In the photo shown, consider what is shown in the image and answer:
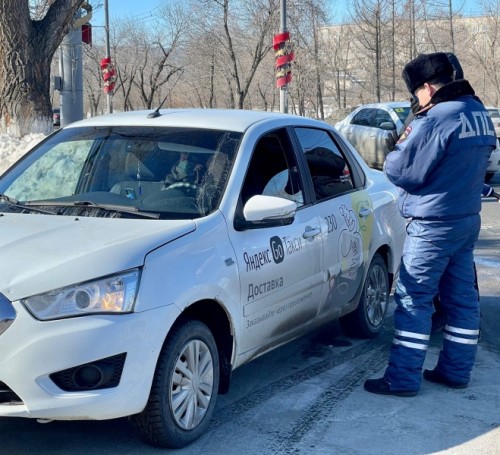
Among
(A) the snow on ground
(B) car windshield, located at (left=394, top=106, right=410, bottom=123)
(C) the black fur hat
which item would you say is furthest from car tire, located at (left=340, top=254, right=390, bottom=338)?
(B) car windshield, located at (left=394, top=106, right=410, bottom=123)

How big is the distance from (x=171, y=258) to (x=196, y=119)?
139cm

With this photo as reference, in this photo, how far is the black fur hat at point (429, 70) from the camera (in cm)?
495

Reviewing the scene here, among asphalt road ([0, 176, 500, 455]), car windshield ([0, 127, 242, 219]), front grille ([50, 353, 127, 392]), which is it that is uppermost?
car windshield ([0, 127, 242, 219])

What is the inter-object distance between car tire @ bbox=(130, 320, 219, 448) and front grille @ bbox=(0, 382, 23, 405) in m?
0.56

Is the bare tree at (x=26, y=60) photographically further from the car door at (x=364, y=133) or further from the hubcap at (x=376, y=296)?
the hubcap at (x=376, y=296)

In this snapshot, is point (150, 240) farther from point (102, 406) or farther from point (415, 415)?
point (415, 415)

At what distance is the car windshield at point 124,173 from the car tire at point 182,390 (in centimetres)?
68

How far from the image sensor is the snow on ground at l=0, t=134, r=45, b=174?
11.3 meters

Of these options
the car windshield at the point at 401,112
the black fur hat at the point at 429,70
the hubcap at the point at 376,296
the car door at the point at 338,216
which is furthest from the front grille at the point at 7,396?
the car windshield at the point at 401,112

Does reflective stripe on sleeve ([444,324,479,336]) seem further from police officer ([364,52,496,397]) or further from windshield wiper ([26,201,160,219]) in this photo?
windshield wiper ([26,201,160,219])

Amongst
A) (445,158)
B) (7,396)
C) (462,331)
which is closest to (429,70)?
(445,158)

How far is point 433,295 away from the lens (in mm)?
4980

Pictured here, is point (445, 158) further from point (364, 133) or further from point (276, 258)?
point (364, 133)

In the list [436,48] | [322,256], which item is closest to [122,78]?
[436,48]
